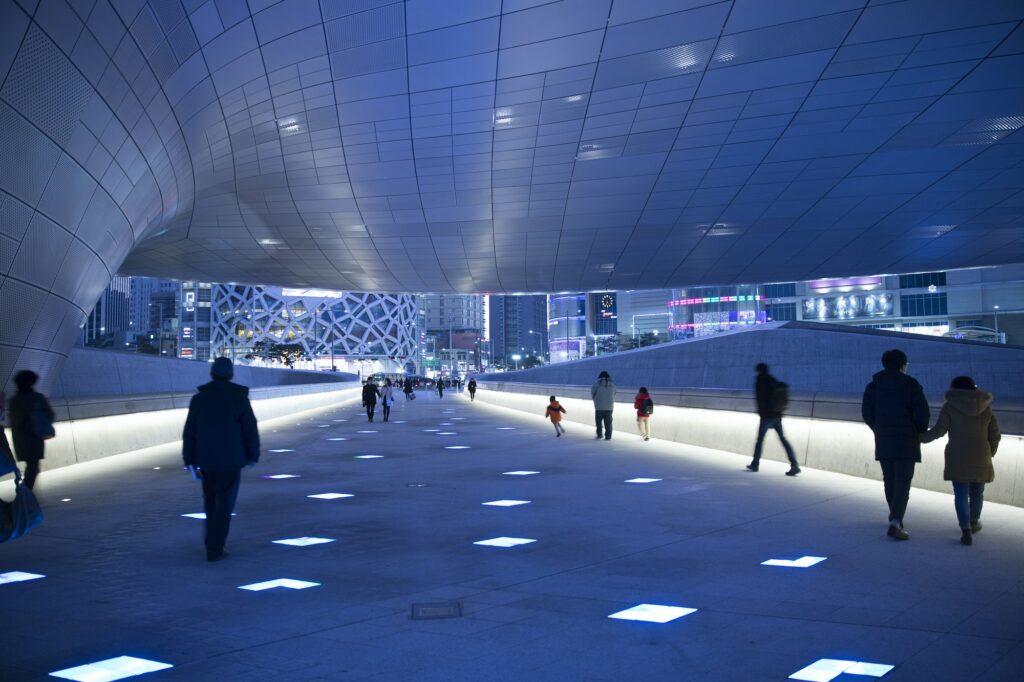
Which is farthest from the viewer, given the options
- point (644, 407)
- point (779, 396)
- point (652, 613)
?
point (644, 407)

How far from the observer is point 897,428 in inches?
277

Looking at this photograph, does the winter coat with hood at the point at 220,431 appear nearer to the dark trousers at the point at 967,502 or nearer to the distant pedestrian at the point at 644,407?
the dark trousers at the point at 967,502

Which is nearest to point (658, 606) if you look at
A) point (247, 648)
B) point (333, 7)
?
point (247, 648)

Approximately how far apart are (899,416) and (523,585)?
3.88m

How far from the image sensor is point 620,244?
3125 centimetres

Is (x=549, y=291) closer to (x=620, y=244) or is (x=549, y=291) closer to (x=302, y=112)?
(x=620, y=244)

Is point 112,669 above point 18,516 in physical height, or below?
below

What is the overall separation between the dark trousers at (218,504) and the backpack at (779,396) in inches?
324

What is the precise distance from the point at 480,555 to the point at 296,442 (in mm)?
13847

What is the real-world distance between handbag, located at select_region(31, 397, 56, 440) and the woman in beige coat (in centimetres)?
893

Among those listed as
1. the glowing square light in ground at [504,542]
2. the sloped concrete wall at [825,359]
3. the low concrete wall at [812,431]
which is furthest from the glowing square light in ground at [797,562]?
the sloped concrete wall at [825,359]

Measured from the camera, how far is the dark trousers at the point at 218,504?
A: 6332mm

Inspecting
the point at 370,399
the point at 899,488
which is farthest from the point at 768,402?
the point at 370,399

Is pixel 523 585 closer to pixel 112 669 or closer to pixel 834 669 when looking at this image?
pixel 834 669
